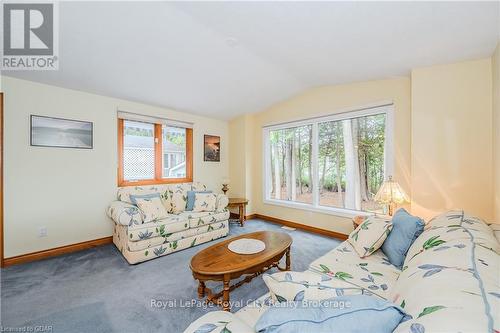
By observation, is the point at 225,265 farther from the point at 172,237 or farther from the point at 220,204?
the point at 220,204

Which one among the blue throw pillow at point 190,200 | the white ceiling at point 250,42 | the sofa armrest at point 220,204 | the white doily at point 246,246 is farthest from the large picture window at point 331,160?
the white doily at point 246,246

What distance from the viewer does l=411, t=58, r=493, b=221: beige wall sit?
2205 mm

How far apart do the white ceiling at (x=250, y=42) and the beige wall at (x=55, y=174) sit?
0.74 ft

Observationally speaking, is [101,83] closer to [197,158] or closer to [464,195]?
[197,158]

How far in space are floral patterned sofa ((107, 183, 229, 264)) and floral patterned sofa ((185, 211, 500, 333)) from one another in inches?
75.6

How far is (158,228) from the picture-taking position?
273 centimetres

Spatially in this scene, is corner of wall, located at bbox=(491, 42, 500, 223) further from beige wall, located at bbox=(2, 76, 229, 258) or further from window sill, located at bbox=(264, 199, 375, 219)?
beige wall, located at bbox=(2, 76, 229, 258)

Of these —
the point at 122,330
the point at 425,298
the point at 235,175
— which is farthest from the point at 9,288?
the point at 235,175

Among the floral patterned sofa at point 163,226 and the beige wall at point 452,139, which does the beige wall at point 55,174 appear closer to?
the floral patterned sofa at point 163,226

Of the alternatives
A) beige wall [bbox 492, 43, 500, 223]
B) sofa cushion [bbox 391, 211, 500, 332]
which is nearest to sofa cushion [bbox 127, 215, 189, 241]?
sofa cushion [bbox 391, 211, 500, 332]

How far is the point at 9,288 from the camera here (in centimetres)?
203

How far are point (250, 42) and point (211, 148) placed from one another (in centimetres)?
269

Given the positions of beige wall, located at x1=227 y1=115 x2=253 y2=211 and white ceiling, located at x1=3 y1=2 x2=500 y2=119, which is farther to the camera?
beige wall, located at x1=227 y1=115 x2=253 y2=211

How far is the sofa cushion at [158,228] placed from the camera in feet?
8.38
